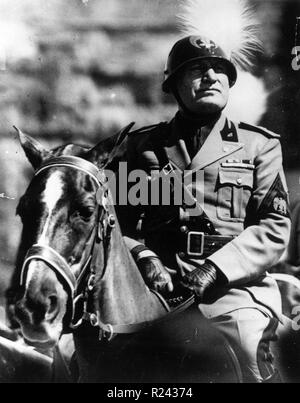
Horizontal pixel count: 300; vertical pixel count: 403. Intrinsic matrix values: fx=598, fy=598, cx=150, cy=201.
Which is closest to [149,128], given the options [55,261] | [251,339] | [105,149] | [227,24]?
[105,149]

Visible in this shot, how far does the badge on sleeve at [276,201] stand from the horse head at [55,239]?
1098 mm

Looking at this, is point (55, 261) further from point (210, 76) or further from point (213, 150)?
point (210, 76)

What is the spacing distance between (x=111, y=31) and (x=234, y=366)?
2.30 m

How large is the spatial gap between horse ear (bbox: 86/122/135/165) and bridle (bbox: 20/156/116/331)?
70mm

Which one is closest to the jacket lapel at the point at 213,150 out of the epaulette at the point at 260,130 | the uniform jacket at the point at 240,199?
the uniform jacket at the point at 240,199

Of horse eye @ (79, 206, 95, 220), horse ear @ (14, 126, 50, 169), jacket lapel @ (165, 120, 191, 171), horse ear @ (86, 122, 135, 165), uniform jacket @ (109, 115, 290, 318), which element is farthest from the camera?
jacket lapel @ (165, 120, 191, 171)

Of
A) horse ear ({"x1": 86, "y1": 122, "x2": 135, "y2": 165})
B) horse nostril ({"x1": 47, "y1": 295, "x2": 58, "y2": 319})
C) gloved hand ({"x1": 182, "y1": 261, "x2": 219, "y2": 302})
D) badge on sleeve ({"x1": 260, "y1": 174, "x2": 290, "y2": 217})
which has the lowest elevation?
horse nostril ({"x1": 47, "y1": 295, "x2": 58, "y2": 319})

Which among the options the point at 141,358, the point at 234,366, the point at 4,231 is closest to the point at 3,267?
the point at 4,231

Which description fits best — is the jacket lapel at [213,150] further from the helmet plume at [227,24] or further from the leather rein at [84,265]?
the leather rein at [84,265]

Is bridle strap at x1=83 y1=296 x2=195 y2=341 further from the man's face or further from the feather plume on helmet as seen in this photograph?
the feather plume on helmet

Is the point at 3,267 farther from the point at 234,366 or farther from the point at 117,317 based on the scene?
the point at 234,366

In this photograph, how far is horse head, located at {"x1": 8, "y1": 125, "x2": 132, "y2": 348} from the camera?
3.23 m

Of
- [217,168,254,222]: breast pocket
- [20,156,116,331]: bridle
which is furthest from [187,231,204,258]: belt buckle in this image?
[20,156,116,331]: bridle
